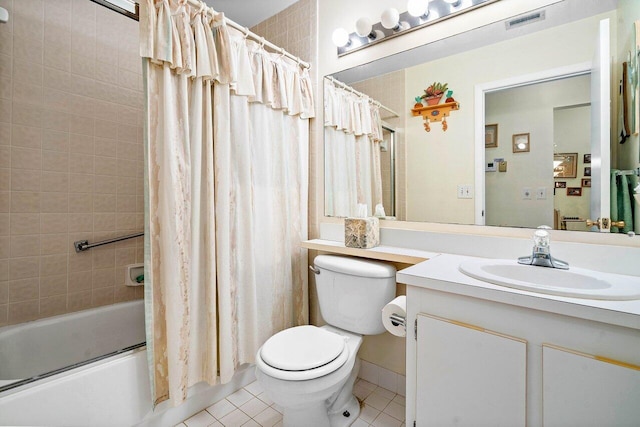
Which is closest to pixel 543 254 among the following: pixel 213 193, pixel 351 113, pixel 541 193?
pixel 541 193

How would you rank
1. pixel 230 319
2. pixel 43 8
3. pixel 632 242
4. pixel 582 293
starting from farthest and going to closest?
1. pixel 43 8
2. pixel 230 319
3. pixel 632 242
4. pixel 582 293

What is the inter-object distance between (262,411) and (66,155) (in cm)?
187

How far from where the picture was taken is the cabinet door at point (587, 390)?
69cm

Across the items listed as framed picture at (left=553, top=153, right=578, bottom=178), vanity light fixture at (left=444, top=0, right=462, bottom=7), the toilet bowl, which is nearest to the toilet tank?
the toilet bowl

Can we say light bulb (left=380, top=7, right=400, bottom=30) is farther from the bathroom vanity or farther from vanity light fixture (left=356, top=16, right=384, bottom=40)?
the bathroom vanity

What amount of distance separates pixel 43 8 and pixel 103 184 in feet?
3.36

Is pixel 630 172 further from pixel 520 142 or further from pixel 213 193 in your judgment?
pixel 213 193

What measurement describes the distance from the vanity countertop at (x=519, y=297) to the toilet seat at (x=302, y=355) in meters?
0.49

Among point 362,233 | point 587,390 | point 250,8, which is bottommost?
point 587,390

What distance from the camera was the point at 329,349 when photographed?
1.27 metres

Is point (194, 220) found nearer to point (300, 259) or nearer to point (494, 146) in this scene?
point (300, 259)

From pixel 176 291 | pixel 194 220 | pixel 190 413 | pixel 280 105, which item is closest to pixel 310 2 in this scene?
pixel 280 105

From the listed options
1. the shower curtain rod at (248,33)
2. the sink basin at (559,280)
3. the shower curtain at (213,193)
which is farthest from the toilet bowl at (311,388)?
the shower curtain rod at (248,33)

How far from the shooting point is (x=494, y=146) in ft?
4.36
